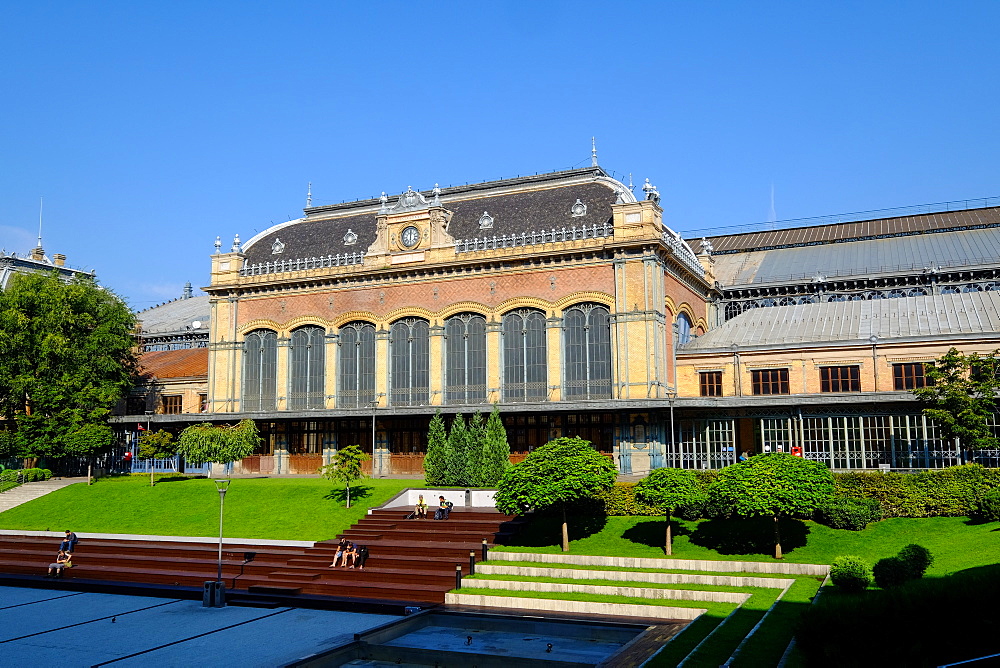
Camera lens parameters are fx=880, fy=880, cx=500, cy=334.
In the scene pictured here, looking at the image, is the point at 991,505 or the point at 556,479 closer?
the point at 991,505

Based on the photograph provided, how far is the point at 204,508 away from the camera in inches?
1475

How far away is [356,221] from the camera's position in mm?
52906

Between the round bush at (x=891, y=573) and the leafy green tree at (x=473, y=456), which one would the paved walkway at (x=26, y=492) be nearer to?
the leafy green tree at (x=473, y=456)

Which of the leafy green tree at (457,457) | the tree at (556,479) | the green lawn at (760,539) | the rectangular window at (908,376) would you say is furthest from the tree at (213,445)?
the rectangular window at (908,376)

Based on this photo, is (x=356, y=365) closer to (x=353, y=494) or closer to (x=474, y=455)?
(x=353, y=494)

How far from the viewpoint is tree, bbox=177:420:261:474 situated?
1651 inches

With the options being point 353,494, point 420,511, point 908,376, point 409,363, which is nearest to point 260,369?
point 409,363

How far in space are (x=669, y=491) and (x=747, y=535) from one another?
3041 millimetres

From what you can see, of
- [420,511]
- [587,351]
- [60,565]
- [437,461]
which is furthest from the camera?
[587,351]

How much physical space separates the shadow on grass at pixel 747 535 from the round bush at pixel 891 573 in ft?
22.2

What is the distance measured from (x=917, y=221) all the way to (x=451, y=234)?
30.1 meters

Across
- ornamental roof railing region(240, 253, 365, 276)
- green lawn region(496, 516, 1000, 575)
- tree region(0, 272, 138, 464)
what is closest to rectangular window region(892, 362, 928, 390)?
green lawn region(496, 516, 1000, 575)

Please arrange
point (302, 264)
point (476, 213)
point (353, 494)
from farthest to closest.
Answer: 1. point (302, 264)
2. point (476, 213)
3. point (353, 494)

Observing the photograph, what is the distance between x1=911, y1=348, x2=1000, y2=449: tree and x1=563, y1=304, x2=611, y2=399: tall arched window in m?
13.9
